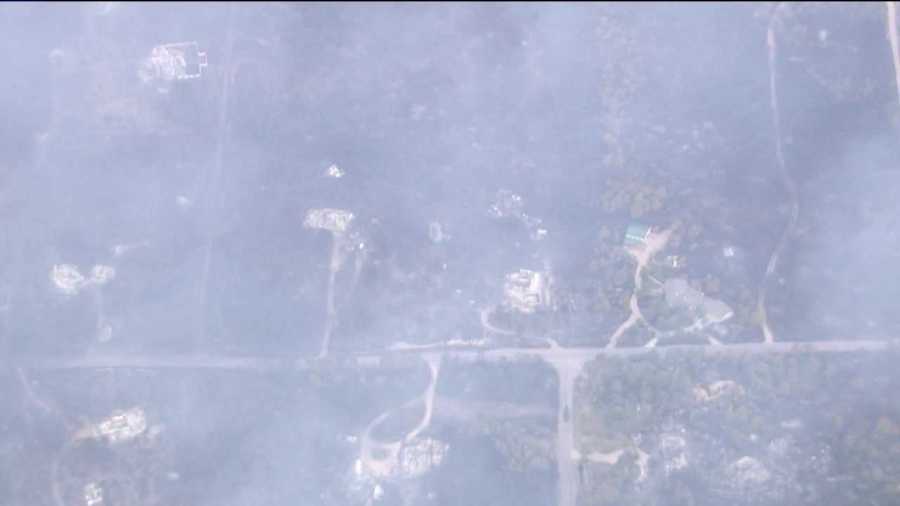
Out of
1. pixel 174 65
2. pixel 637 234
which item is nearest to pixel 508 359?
pixel 637 234

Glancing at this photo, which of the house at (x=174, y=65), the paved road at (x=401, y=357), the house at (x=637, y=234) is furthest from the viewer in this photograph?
the house at (x=174, y=65)

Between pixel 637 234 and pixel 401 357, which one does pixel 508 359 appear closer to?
pixel 401 357

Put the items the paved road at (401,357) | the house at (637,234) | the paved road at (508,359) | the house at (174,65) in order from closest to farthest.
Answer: the paved road at (508,359) → the paved road at (401,357) → the house at (637,234) → the house at (174,65)

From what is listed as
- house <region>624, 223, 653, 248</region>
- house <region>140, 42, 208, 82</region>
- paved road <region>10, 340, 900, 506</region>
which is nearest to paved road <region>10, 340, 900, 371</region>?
paved road <region>10, 340, 900, 506</region>

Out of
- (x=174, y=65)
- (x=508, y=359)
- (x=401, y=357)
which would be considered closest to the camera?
A: (x=508, y=359)

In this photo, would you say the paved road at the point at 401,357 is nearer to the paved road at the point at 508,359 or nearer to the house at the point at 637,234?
the paved road at the point at 508,359

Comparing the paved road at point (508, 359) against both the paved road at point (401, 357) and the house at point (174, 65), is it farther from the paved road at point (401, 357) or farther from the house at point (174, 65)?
the house at point (174, 65)

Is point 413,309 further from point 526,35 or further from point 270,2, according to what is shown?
point 270,2

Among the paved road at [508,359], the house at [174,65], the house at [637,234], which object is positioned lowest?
the paved road at [508,359]

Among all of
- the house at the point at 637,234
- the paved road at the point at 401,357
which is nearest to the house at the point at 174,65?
the paved road at the point at 401,357

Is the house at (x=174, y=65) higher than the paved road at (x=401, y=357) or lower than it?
higher

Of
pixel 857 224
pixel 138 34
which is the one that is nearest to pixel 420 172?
pixel 138 34

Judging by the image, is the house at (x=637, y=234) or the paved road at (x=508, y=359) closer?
the paved road at (x=508, y=359)
